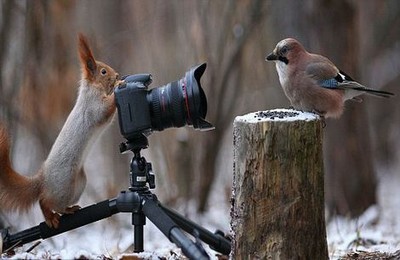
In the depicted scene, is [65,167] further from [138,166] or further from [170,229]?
[170,229]

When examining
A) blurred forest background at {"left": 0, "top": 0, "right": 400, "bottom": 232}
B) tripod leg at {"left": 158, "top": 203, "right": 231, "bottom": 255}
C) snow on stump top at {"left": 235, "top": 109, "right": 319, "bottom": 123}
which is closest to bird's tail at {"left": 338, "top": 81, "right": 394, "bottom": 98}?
snow on stump top at {"left": 235, "top": 109, "right": 319, "bottom": 123}

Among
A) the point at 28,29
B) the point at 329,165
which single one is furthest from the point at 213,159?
the point at 28,29

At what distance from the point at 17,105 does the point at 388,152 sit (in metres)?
5.43

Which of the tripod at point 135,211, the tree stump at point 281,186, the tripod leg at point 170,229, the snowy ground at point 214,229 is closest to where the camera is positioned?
the tripod leg at point 170,229

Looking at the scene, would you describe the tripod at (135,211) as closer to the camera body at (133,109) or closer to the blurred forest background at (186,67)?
the camera body at (133,109)

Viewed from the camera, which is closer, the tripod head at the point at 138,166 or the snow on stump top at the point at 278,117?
the snow on stump top at the point at 278,117

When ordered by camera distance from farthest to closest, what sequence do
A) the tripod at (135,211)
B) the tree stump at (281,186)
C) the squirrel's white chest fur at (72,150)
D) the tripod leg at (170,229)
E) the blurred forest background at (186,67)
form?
the blurred forest background at (186,67) → the squirrel's white chest fur at (72,150) → the tripod at (135,211) → the tree stump at (281,186) → the tripod leg at (170,229)

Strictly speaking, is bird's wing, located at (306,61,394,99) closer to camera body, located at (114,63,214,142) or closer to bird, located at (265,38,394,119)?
bird, located at (265,38,394,119)

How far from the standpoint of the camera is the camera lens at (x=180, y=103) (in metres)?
3.96

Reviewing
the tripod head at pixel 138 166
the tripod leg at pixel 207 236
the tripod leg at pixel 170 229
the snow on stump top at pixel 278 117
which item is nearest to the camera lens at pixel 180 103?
the tripod head at pixel 138 166

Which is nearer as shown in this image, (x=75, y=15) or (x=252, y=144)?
(x=252, y=144)

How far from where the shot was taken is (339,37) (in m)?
6.72

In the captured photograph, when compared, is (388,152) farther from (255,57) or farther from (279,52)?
(279,52)

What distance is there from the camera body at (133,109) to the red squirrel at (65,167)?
22cm
